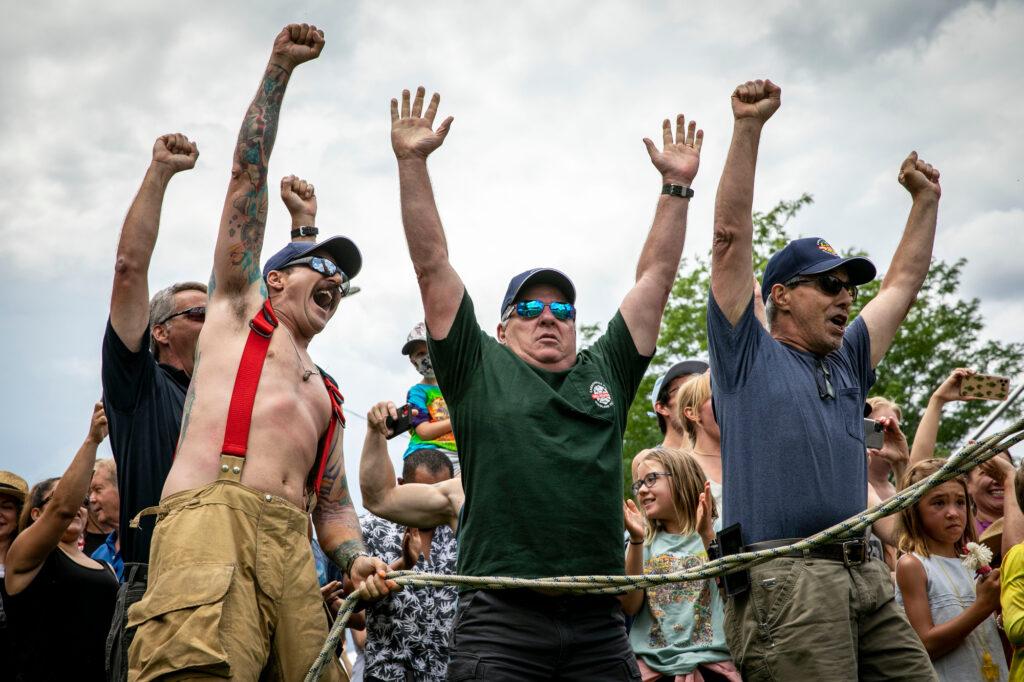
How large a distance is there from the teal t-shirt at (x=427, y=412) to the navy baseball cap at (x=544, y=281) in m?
3.01

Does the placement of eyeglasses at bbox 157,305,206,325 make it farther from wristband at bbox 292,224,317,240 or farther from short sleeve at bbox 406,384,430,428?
short sleeve at bbox 406,384,430,428

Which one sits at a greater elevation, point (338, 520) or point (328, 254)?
point (328, 254)

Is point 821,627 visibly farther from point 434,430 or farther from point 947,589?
point 434,430

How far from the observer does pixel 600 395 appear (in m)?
4.06

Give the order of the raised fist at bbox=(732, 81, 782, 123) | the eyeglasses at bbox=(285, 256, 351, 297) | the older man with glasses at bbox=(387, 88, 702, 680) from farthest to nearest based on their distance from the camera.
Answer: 1. the eyeglasses at bbox=(285, 256, 351, 297)
2. the raised fist at bbox=(732, 81, 782, 123)
3. the older man with glasses at bbox=(387, 88, 702, 680)

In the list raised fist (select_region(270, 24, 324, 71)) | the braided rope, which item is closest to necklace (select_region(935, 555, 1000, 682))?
the braided rope

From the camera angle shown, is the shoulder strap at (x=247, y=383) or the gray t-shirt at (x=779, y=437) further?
the gray t-shirt at (x=779, y=437)

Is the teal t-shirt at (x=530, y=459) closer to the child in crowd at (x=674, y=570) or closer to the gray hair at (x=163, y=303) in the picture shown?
the child in crowd at (x=674, y=570)

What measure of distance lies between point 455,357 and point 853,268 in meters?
1.98

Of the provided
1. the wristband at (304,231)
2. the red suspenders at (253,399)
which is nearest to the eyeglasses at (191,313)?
the wristband at (304,231)

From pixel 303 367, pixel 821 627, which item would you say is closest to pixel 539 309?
pixel 303 367

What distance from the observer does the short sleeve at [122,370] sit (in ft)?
13.6

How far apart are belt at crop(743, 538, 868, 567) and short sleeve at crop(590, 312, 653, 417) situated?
0.82 meters

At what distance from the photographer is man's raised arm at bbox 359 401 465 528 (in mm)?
5168
